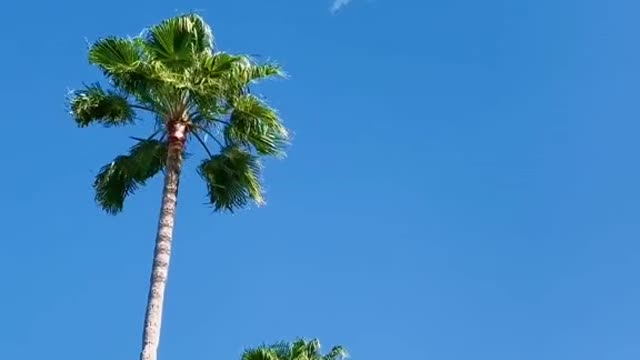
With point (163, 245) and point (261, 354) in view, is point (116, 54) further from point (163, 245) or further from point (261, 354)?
point (261, 354)

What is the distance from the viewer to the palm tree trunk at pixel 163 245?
13.2m

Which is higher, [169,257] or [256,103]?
[256,103]

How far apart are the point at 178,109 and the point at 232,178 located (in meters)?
1.48

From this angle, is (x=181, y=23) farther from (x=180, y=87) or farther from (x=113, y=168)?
(x=113, y=168)

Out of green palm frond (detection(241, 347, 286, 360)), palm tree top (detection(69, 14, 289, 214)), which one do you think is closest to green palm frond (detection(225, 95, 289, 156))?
palm tree top (detection(69, 14, 289, 214))

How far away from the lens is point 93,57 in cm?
1490

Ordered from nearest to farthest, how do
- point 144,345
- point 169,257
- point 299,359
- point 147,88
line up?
point 144,345
point 169,257
point 147,88
point 299,359

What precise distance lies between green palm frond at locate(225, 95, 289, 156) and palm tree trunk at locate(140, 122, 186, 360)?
88 cm

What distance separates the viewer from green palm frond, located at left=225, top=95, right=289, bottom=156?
49.9 ft

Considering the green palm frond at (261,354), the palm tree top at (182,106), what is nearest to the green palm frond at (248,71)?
the palm tree top at (182,106)

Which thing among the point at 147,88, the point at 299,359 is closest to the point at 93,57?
the point at 147,88

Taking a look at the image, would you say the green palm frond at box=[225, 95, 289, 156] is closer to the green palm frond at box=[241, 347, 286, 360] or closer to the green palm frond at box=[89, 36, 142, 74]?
the green palm frond at box=[89, 36, 142, 74]

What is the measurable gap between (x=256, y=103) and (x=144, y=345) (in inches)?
162

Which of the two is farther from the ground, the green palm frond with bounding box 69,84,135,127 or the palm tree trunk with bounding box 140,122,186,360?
the green palm frond with bounding box 69,84,135,127
